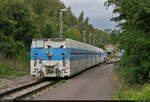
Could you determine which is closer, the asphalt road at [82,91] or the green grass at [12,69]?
the asphalt road at [82,91]

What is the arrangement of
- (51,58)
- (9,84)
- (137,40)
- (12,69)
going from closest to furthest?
(137,40)
(9,84)
(51,58)
(12,69)

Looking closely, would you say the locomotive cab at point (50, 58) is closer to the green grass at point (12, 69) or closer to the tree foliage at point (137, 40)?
the green grass at point (12, 69)

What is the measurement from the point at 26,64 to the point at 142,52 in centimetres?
1652

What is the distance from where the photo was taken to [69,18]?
279ft

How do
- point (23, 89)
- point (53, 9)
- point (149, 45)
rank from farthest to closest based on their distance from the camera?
1. point (53, 9)
2. point (23, 89)
3. point (149, 45)

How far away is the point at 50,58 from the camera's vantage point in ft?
57.3

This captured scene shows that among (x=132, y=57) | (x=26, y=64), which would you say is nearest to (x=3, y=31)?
(x=26, y=64)

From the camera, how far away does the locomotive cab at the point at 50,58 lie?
17.4 metres

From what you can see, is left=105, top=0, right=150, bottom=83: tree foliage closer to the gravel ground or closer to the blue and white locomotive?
the blue and white locomotive

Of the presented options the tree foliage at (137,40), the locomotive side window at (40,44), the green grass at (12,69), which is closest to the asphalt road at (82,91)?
the tree foliage at (137,40)

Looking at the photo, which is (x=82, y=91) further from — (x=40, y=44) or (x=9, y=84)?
(x=40, y=44)

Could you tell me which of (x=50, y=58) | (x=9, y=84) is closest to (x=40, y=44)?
(x=50, y=58)

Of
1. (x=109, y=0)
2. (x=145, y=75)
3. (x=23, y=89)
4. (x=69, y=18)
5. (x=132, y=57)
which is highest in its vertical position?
(x=69, y=18)

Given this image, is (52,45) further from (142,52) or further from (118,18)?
(142,52)
